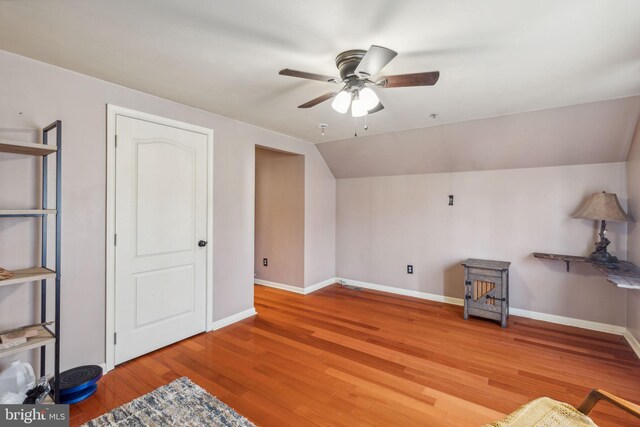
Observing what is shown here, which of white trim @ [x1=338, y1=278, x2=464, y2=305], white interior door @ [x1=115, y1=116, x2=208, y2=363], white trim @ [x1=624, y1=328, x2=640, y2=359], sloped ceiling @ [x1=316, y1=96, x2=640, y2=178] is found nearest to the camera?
white interior door @ [x1=115, y1=116, x2=208, y2=363]

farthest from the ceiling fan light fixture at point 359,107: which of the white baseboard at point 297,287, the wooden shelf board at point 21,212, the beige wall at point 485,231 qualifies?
the white baseboard at point 297,287

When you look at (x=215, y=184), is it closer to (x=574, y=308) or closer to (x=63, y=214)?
(x=63, y=214)

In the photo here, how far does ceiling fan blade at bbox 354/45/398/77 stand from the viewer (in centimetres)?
149

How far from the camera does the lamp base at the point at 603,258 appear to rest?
9.96 ft

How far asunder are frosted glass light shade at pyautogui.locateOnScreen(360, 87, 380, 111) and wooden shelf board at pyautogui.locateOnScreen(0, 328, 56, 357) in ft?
7.97

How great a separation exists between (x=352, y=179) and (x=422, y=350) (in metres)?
2.88

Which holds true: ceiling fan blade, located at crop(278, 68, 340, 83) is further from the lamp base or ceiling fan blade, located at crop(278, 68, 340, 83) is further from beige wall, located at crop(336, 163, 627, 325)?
the lamp base

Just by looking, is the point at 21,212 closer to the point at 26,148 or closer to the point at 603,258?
the point at 26,148

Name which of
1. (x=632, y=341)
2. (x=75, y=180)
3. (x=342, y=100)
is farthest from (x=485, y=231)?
(x=75, y=180)

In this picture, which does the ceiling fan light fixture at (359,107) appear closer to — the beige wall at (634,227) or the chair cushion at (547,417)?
the chair cushion at (547,417)

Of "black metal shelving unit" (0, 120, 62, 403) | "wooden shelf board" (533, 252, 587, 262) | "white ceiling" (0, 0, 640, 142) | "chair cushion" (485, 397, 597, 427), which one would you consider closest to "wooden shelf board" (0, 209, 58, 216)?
"black metal shelving unit" (0, 120, 62, 403)

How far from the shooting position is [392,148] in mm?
4160

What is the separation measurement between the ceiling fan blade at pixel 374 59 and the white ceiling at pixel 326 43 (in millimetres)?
192

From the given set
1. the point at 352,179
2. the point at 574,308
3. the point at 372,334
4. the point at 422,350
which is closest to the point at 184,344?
the point at 372,334
